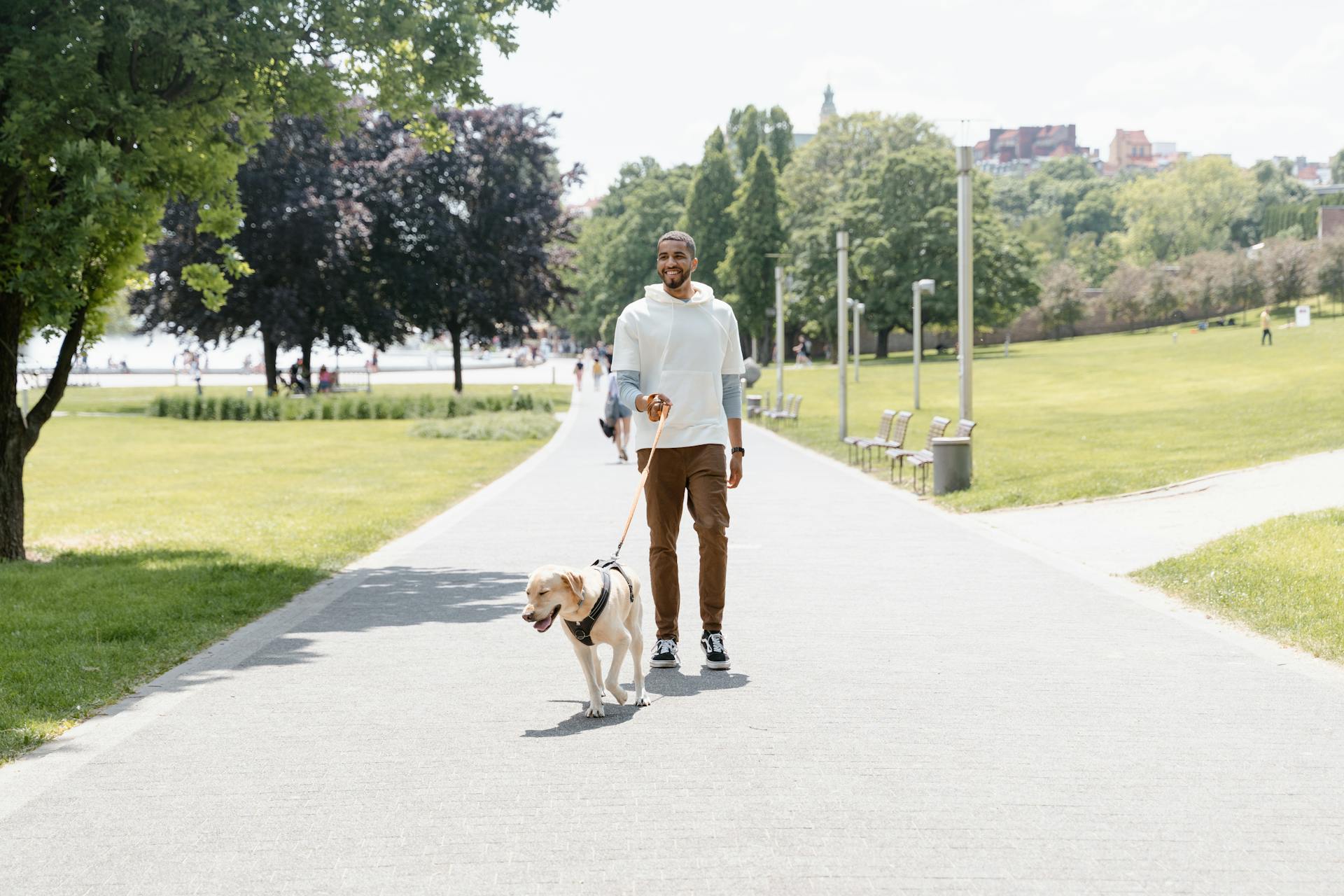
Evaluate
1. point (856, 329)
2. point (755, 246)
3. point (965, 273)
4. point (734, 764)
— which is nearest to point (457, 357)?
point (856, 329)

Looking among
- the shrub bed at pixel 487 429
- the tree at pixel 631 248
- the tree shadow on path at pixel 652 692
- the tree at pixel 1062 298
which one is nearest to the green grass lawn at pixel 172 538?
the shrub bed at pixel 487 429

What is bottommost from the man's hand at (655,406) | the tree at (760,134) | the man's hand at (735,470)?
the man's hand at (735,470)

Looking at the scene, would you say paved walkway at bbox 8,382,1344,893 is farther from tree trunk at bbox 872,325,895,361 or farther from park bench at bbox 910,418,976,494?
tree trunk at bbox 872,325,895,361

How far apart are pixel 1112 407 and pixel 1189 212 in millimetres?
98836

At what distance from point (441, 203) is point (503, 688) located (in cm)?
4280

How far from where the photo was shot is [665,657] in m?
7.28

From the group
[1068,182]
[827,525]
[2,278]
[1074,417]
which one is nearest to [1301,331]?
[1074,417]

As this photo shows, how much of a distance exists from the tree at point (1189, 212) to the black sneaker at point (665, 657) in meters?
132

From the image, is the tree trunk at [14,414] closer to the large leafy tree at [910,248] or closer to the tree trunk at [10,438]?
the tree trunk at [10,438]

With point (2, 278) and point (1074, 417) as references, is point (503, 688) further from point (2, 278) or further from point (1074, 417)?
point (1074, 417)

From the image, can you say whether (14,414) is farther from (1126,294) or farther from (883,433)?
(1126,294)

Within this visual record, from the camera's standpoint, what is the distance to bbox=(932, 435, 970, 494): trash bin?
17.5 meters

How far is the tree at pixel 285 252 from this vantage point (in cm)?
4419

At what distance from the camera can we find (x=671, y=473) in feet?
23.8
